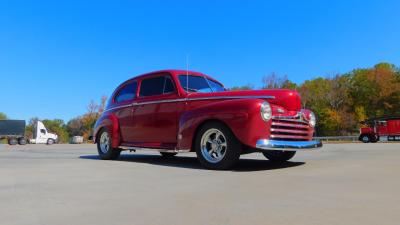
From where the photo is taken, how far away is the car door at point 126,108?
30.5 feet

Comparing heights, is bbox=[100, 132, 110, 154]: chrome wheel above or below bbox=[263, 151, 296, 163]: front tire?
above

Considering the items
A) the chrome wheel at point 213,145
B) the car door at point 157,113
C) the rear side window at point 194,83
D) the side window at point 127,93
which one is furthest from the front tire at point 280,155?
the side window at point 127,93

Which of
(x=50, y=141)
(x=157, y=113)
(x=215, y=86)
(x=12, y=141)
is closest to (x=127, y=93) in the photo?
(x=157, y=113)

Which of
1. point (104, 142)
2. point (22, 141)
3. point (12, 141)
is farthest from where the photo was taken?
point (12, 141)

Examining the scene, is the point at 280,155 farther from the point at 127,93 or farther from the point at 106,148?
the point at 106,148

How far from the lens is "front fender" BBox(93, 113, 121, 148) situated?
31.1ft

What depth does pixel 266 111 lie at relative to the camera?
653cm

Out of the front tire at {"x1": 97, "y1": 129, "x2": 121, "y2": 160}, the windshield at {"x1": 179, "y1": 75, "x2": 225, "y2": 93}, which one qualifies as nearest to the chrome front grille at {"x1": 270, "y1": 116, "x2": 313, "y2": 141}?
the windshield at {"x1": 179, "y1": 75, "x2": 225, "y2": 93}

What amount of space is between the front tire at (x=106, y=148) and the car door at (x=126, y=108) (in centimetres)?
37

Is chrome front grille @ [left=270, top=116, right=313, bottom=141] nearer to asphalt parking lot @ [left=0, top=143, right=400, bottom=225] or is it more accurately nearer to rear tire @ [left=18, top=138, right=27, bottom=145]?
asphalt parking lot @ [left=0, top=143, right=400, bottom=225]

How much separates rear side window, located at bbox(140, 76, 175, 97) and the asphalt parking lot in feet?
8.46

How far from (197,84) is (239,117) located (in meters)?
2.05

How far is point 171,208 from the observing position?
3732 mm

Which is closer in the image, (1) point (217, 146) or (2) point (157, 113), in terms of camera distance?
(1) point (217, 146)
